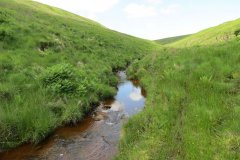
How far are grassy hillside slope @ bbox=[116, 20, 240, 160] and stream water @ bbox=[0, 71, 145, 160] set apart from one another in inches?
44.5

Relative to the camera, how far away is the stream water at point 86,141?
379 inches

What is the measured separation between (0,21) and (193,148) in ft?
61.2

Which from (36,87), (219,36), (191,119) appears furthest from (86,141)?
(219,36)

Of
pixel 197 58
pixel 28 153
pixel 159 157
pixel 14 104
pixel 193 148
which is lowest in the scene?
pixel 28 153

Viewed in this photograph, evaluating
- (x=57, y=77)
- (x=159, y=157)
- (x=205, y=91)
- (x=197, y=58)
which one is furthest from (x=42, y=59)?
(x=159, y=157)

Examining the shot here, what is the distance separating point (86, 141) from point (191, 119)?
414 centimetres

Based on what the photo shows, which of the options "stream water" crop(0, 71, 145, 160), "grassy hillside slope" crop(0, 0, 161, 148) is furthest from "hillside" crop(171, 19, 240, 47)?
"stream water" crop(0, 71, 145, 160)

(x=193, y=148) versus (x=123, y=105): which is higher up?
(x=193, y=148)

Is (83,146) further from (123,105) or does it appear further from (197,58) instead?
(197,58)

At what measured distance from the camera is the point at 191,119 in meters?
8.56

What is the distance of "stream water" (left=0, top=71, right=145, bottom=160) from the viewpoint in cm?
962

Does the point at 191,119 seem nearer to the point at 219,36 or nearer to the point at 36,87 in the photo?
the point at 36,87

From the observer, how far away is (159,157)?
736 centimetres

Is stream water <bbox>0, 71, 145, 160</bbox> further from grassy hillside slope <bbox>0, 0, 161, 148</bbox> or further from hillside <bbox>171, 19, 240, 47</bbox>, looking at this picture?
hillside <bbox>171, 19, 240, 47</bbox>
